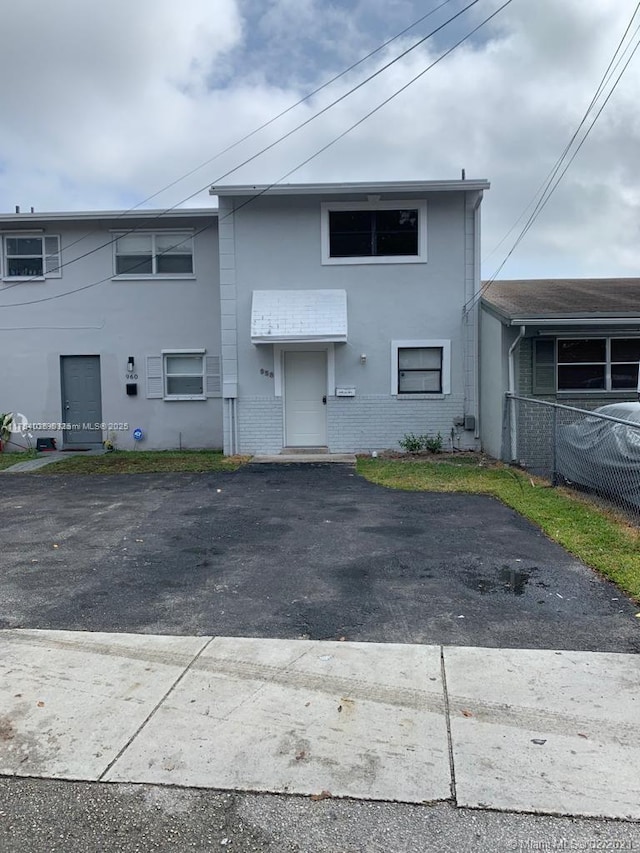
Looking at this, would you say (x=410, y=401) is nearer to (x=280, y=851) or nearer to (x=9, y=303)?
(x=9, y=303)

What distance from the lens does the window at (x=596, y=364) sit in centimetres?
1278

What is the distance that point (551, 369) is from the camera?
1268 cm

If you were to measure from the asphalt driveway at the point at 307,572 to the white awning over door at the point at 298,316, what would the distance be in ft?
15.7

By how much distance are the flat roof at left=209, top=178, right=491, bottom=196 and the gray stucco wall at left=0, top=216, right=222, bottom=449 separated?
2250 millimetres

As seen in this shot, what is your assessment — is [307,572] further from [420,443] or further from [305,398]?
[305,398]

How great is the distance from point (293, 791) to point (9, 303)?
1565 centimetres

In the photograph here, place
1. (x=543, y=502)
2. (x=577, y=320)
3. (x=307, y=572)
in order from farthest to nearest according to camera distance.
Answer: (x=577, y=320)
(x=543, y=502)
(x=307, y=572)

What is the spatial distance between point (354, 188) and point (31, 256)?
A: 26.6 ft

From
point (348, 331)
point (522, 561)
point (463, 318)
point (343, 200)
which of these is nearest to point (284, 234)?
point (343, 200)

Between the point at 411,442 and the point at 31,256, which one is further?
the point at 31,256

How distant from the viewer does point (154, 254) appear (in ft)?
51.4

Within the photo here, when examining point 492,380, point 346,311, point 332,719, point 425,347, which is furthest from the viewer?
point 425,347

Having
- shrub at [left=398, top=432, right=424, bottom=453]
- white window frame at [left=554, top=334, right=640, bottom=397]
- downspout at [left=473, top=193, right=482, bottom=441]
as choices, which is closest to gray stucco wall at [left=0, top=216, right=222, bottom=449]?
shrub at [left=398, top=432, right=424, bottom=453]

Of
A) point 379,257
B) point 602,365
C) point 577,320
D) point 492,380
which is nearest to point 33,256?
point 379,257
